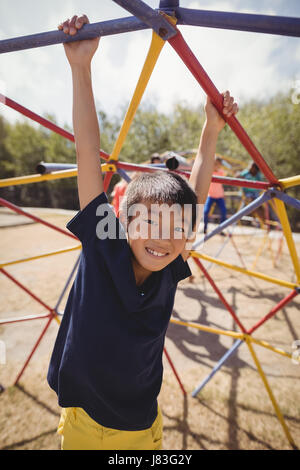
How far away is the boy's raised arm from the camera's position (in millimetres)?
765

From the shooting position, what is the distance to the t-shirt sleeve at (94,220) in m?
0.80

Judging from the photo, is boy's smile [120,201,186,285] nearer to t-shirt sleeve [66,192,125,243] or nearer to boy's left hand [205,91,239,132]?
t-shirt sleeve [66,192,125,243]

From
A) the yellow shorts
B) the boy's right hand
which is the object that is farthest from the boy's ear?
the yellow shorts

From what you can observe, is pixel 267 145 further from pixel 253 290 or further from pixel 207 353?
pixel 207 353

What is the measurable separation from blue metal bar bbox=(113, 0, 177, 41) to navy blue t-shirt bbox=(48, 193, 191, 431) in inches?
21.2

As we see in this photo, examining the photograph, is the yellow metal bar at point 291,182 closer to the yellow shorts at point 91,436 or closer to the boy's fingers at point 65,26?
the boy's fingers at point 65,26

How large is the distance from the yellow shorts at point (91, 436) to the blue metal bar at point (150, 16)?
1455 millimetres

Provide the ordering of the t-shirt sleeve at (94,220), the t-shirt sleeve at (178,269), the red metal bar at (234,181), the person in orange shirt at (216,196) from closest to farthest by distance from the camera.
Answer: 1. the t-shirt sleeve at (94,220)
2. the t-shirt sleeve at (178,269)
3. the red metal bar at (234,181)
4. the person in orange shirt at (216,196)

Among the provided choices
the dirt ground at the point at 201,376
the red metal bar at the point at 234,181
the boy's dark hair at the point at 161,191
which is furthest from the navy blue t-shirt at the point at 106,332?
the dirt ground at the point at 201,376

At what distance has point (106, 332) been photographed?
82 centimetres

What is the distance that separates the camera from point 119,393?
2.87 feet

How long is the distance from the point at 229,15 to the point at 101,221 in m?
0.73
